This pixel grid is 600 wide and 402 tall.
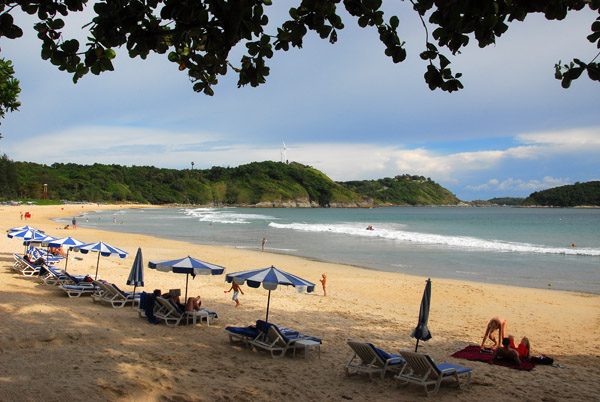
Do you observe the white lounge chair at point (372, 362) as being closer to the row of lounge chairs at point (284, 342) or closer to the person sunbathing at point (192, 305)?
the row of lounge chairs at point (284, 342)

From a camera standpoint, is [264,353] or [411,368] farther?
[264,353]

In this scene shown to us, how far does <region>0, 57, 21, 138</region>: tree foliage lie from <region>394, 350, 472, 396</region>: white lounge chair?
11061 mm

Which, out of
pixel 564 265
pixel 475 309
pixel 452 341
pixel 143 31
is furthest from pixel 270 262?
pixel 143 31

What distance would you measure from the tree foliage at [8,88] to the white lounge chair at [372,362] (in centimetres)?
1033

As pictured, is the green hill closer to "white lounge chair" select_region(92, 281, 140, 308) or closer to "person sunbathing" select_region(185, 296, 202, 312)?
"person sunbathing" select_region(185, 296, 202, 312)

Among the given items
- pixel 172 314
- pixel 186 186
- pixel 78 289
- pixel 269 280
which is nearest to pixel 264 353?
pixel 269 280

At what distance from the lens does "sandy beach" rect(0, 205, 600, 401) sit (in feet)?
17.8

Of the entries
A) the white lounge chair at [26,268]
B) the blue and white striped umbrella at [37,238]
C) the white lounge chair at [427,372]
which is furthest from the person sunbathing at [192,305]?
the blue and white striped umbrella at [37,238]

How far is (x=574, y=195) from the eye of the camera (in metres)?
179

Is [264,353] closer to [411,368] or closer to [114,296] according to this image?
[411,368]

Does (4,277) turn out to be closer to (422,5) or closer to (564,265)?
(422,5)

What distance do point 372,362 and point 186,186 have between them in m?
172

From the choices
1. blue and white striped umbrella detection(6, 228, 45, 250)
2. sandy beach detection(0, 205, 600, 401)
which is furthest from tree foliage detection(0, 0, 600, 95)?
blue and white striped umbrella detection(6, 228, 45, 250)

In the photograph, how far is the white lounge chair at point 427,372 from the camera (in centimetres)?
626
